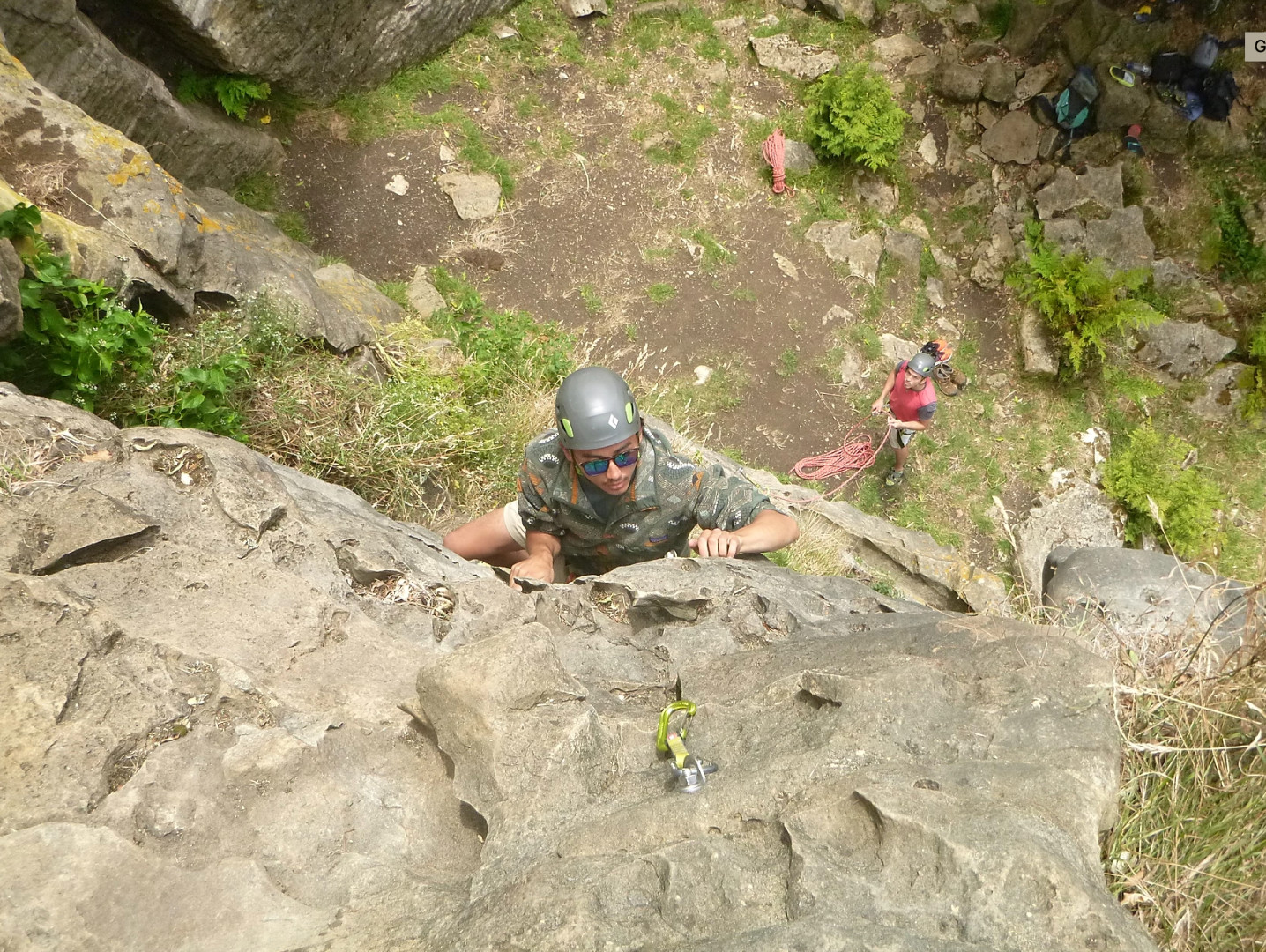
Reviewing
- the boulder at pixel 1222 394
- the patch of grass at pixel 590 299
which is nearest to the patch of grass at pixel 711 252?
the patch of grass at pixel 590 299

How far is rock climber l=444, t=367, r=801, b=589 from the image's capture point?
3902 millimetres

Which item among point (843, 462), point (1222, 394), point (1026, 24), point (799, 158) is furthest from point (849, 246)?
point (1222, 394)

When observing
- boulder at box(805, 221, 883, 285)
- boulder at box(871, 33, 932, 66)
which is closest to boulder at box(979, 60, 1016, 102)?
boulder at box(871, 33, 932, 66)

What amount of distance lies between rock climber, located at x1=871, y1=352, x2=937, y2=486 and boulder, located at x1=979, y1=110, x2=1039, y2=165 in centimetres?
445

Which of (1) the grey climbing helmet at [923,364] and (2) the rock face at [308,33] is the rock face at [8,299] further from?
(1) the grey climbing helmet at [923,364]

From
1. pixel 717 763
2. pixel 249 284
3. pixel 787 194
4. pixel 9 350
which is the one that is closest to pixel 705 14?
pixel 787 194

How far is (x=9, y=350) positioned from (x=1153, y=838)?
5.56 metres

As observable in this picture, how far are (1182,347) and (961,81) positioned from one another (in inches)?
184

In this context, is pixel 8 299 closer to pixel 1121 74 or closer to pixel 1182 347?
pixel 1182 347

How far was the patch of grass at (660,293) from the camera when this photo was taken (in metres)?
9.54

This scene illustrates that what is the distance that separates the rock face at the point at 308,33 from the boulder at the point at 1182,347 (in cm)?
943

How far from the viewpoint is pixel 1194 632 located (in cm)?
295

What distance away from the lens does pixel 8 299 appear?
4.12 m

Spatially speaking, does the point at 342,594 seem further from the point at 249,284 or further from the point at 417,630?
the point at 249,284
